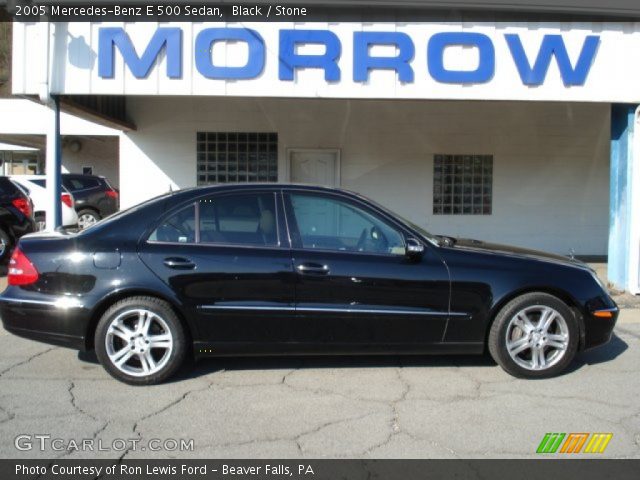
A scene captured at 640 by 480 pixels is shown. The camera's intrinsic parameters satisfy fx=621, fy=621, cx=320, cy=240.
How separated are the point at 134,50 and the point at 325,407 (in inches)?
217

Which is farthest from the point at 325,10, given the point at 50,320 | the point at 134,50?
the point at 50,320

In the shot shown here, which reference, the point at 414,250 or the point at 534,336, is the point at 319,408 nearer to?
the point at 414,250

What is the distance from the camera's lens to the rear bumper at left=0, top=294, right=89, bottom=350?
15.1ft

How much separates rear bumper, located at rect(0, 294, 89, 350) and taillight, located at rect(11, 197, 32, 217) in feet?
21.7

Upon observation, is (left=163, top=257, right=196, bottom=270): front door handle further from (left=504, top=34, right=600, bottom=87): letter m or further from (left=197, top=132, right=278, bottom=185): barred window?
(left=197, top=132, right=278, bottom=185): barred window

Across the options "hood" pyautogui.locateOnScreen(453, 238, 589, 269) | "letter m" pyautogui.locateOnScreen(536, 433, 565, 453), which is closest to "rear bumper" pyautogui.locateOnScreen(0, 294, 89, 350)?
"hood" pyautogui.locateOnScreen(453, 238, 589, 269)

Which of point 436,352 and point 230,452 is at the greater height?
point 436,352

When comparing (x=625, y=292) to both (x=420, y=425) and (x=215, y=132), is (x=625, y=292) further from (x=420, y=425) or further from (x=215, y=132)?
(x=215, y=132)

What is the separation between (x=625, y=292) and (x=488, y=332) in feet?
14.6

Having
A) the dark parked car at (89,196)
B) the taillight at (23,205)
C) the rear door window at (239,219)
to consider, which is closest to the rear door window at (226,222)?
the rear door window at (239,219)

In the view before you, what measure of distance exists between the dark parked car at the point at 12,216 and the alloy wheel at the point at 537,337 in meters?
8.70

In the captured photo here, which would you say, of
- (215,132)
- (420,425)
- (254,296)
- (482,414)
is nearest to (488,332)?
(482,414)

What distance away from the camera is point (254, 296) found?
4.68 meters

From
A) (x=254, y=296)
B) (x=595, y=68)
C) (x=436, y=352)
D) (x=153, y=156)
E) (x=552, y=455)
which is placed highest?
(x=595, y=68)
